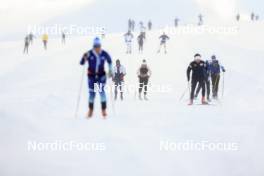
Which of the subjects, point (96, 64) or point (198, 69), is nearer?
point (96, 64)

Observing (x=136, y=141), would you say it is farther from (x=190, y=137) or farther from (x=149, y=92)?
(x=149, y=92)

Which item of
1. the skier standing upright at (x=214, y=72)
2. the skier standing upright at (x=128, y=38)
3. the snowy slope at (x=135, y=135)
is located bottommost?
the snowy slope at (x=135, y=135)

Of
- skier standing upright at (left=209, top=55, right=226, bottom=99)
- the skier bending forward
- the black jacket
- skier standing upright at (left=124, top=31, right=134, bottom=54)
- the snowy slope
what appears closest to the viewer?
the snowy slope

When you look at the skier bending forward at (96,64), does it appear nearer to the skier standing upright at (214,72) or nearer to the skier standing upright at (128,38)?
the skier standing upright at (214,72)

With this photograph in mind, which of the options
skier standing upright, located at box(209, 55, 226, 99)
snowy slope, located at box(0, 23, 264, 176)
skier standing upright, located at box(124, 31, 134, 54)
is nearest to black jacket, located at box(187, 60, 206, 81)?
snowy slope, located at box(0, 23, 264, 176)

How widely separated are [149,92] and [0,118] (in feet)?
30.5

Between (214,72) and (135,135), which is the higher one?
(214,72)

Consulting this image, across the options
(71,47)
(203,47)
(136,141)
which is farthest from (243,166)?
(71,47)

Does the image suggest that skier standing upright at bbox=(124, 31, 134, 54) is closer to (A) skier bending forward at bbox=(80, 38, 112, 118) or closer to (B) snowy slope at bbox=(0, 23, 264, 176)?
(B) snowy slope at bbox=(0, 23, 264, 176)

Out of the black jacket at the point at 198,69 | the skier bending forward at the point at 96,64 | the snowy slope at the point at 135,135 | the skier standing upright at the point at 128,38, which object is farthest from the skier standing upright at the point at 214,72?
the skier standing upright at the point at 128,38

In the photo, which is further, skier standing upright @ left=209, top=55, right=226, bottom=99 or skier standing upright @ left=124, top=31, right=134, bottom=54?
skier standing upright @ left=124, top=31, right=134, bottom=54

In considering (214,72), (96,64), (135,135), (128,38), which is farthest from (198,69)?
(128,38)

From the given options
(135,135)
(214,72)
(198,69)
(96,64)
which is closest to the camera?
(135,135)

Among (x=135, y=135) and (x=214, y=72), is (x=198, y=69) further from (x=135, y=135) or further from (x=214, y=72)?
(x=135, y=135)
